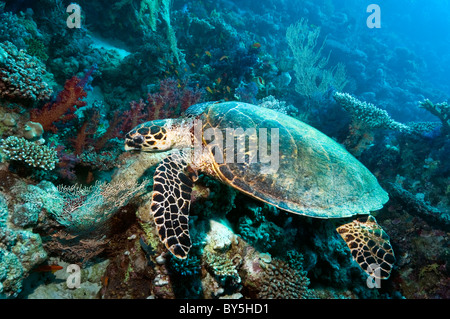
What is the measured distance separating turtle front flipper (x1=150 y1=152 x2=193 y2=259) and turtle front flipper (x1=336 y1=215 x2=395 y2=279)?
7.40 feet

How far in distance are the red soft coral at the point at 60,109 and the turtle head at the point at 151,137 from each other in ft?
5.41

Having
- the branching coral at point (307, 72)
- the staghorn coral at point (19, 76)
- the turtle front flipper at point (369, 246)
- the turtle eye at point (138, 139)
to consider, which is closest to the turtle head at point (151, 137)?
the turtle eye at point (138, 139)

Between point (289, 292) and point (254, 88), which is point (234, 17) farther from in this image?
point (289, 292)

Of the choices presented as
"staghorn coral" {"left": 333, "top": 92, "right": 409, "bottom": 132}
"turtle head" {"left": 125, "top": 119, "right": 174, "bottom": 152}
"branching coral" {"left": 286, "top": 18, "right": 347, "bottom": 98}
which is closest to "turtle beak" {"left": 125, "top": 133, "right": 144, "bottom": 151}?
"turtle head" {"left": 125, "top": 119, "right": 174, "bottom": 152}

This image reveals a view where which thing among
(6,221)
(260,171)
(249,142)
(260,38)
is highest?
(260,38)

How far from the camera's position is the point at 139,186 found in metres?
2.75

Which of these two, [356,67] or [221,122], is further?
[356,67]

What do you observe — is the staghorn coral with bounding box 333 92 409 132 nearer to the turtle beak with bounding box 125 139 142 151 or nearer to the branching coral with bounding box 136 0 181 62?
the branching coral with bounding box 136 0 181 62

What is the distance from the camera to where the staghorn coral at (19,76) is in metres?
2.86

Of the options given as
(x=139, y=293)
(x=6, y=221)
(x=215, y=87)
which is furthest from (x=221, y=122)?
(x=215, y=87)

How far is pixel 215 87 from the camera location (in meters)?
6.96

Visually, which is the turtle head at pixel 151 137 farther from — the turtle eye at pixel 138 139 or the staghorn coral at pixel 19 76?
the staghorn coral at pixel 19 76

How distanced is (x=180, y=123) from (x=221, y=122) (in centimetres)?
73

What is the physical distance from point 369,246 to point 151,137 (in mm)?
3324
